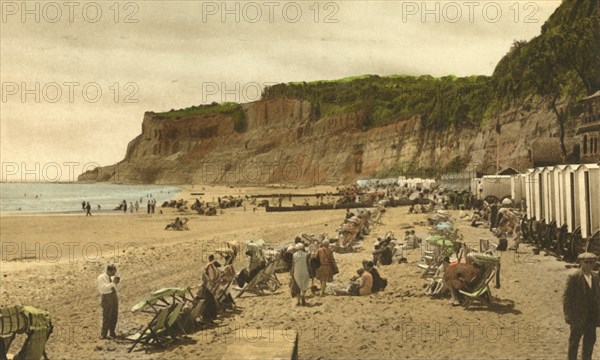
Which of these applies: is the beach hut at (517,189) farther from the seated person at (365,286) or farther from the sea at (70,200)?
the sea at (70,200)

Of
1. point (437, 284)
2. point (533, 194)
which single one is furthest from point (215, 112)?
point (437, 284)

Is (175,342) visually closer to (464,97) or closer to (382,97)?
(464,97)

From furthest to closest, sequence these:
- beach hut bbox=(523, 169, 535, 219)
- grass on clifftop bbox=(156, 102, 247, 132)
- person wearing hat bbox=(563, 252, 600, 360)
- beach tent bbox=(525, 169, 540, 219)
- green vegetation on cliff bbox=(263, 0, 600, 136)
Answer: grass on clifftop bbox=(156, 102, 247, 132)
green vegetation on cliff bbox=(263, 0, 600, 136)
beach hut bbox=(523, 169, 535, 219)
beach tent bbox=(525, 169, 540, 219)
person wearing hat bbox=(563, 252, 600, 360)

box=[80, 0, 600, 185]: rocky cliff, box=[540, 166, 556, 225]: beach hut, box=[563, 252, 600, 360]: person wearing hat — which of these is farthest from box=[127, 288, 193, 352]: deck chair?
box=[80, 0, 600, 185]: rocky cliff

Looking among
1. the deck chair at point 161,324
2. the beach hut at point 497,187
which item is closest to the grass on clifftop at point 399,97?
→ the beach hut at point 497,187

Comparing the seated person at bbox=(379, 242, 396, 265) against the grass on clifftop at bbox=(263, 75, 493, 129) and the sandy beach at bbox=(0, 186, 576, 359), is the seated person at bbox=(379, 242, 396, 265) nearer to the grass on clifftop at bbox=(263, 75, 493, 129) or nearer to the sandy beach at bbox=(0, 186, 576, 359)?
the sandy beach at bbox=(0, 186, 576, 359)

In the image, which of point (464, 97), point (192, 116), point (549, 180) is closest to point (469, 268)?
point (549, 180)

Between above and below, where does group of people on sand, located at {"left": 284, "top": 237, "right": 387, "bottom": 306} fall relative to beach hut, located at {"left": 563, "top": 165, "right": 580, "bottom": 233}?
below
